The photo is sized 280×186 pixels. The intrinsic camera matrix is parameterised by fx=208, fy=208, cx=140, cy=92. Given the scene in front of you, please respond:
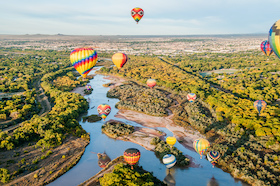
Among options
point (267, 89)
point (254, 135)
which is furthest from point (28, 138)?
point (267, 89)

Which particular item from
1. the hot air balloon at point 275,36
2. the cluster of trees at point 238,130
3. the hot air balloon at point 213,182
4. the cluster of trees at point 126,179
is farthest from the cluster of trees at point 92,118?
the hot air balloon at point 275,36

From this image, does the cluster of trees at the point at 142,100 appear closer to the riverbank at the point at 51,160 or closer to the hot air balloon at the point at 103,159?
the riverbank at the point at 51,160

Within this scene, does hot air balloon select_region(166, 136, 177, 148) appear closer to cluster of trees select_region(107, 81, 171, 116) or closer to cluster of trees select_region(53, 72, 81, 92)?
cluster of trees select_region(107, 81, 171, 116)

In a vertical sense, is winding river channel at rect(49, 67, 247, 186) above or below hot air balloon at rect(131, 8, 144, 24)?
below

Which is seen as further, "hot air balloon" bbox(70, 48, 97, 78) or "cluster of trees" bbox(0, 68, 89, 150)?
"hot air balloon" bbox(70, 48, 97, 78)

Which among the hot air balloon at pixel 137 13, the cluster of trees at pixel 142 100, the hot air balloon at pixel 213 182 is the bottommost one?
the hot air balloon at pixel 213 182

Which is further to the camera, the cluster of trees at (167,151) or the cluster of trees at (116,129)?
the cluster of trees at (116,129)

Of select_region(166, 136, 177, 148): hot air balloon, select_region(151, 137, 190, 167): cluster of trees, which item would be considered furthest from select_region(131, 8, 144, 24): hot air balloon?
select_region(166, 136, 177, 148): hot air balloon
